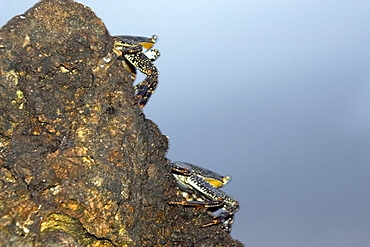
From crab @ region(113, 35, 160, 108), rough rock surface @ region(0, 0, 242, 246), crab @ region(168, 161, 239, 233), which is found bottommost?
rough rock surface @ region(0, 0, 242, 246)

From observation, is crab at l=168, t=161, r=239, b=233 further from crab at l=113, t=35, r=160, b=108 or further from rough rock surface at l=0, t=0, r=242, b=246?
rough rock surface at l=0, t=0, r=242, b=246

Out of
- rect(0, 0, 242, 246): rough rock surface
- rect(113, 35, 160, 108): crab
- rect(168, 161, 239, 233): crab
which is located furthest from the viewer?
rect(168, 161, 239, 233): crab

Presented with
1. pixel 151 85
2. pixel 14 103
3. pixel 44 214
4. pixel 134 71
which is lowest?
pixel 44 214

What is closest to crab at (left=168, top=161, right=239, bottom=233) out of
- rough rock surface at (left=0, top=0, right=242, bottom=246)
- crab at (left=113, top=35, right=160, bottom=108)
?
crab at (left=113, top=35, right=160, bottom=108)

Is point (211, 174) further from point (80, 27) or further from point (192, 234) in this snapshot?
point (80, 27)

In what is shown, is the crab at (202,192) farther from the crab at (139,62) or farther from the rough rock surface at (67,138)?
the rough rock surface at (67,138)

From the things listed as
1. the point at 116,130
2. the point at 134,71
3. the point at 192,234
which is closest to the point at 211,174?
the point at 134,71

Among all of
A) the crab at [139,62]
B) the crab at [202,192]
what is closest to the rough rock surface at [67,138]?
the crab at [139,62]

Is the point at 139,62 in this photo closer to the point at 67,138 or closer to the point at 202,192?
the point at 202,192

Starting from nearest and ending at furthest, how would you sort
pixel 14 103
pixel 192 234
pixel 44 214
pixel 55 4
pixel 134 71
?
pixel 44 214
pixel 14 103
pixel 55 4
pixel 192 234
pixel 134 71
